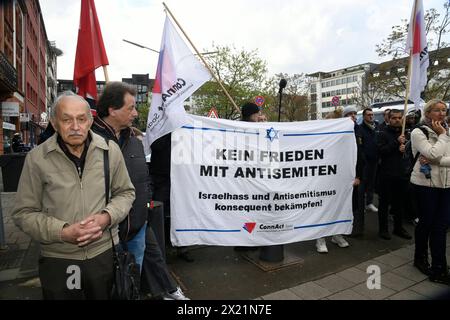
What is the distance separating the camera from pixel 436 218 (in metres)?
3.62

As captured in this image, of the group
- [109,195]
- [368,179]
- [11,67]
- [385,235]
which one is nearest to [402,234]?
[385,235]

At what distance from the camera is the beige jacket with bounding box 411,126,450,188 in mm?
3445

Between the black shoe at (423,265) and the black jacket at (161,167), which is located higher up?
the black jacket at (161,167)

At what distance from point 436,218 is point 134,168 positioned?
332 centimetres

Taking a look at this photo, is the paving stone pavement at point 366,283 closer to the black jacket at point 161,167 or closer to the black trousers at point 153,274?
the black trousers at point 153,274

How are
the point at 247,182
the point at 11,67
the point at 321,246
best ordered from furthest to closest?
the point at 11,67 < the point at 321,246 < the point at 247,182

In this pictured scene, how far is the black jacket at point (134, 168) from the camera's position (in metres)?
2.57

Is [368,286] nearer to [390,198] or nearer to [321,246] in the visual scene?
[321,246]

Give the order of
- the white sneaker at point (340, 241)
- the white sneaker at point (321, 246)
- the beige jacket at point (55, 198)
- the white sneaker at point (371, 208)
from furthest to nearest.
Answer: the white sneaker at point (371, 208) < the white sneaker at point (340, 241) < the white sneaker at point (321, 246) < the beige jacket at point (55, 198)

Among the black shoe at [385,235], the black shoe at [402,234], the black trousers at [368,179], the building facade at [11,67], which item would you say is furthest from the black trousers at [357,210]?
the building facade at [11,67]

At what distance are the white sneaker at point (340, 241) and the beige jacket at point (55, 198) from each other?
12.0 ft

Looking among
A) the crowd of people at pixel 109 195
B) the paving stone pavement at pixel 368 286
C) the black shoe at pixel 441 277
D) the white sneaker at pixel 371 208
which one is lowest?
the paving stone pavement at pixel 368 286

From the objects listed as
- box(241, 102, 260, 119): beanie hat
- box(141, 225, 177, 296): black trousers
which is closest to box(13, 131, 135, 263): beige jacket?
box(141, 225, 177, 296): black trousers
